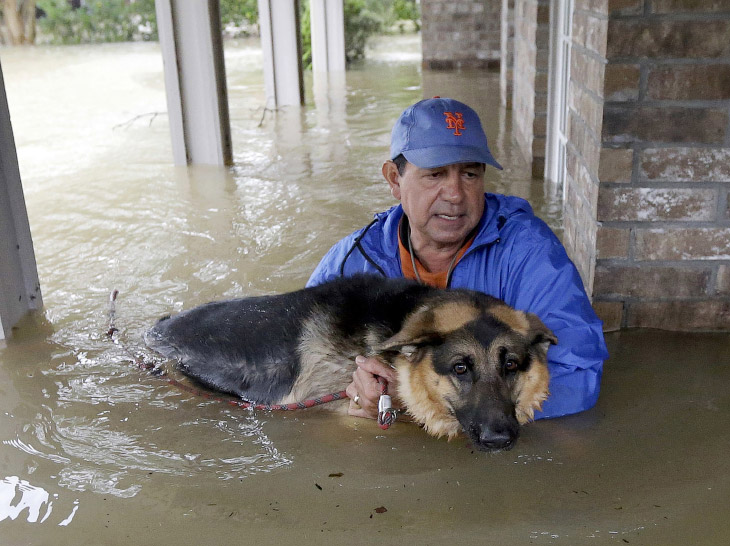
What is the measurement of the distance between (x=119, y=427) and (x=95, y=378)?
0.61 metres

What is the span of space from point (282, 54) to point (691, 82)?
33.6 feet

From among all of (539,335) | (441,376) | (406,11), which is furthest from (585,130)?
(406,11)

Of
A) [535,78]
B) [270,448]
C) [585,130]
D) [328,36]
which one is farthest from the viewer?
[328,36]

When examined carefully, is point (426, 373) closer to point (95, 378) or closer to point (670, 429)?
point (670, 429)

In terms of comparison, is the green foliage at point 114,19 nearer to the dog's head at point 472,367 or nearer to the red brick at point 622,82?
the red brick at point 622,82

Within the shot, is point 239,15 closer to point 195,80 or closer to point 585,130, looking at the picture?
point 195,80

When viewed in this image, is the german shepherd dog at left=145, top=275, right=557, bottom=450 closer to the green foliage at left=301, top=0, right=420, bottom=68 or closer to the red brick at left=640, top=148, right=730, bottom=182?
the red brick at left=640, top=148, right=730, bottom=182

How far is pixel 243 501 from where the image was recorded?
9.12 feet

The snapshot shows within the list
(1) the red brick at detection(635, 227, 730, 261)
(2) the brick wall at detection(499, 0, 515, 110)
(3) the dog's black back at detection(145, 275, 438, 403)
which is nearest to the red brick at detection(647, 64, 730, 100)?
(1) the red brick at detection(635, 227, 730, 261)

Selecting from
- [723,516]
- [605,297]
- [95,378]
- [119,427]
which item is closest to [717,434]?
[723,516]

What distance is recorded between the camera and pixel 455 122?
3316 mm

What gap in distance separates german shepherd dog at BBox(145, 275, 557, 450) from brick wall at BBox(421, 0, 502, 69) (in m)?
14.9

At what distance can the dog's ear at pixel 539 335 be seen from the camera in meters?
2.82

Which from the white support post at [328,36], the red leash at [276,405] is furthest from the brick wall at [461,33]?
the red leash at [276,405]
